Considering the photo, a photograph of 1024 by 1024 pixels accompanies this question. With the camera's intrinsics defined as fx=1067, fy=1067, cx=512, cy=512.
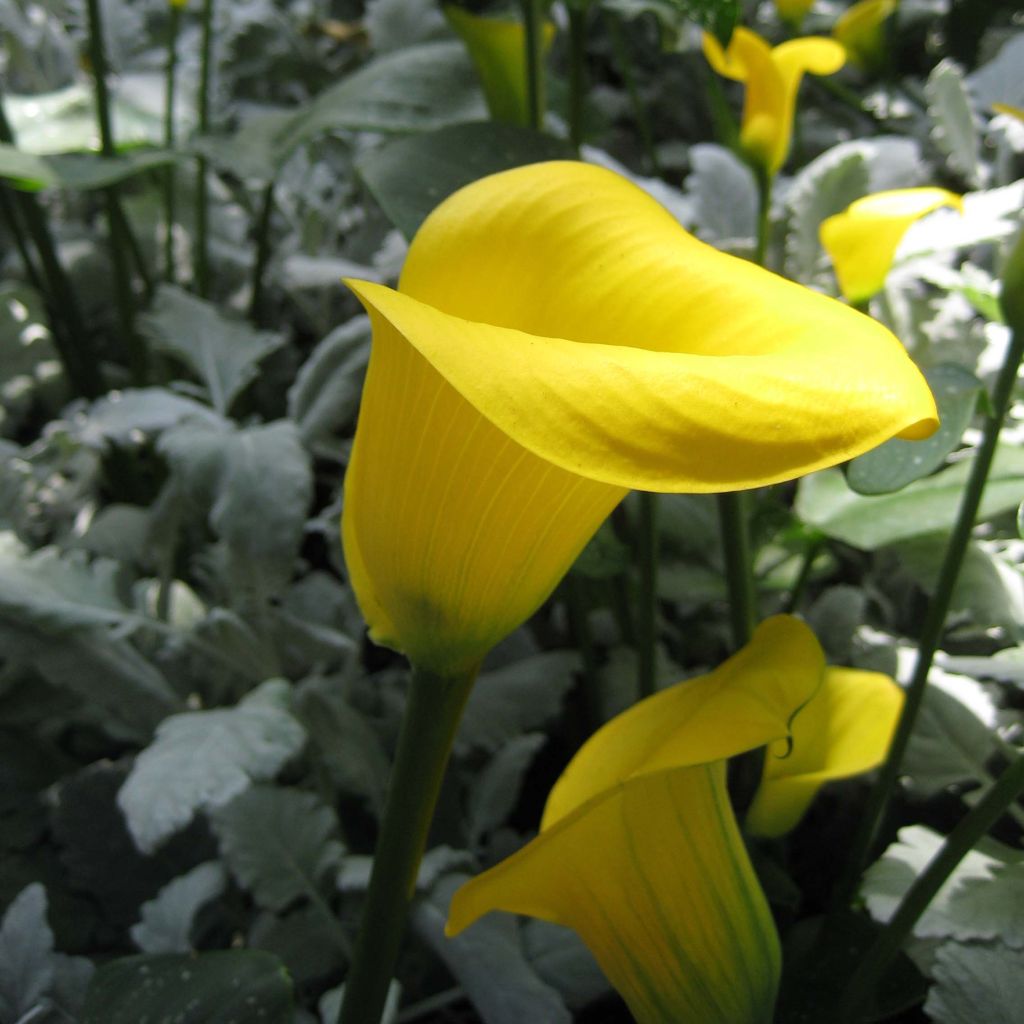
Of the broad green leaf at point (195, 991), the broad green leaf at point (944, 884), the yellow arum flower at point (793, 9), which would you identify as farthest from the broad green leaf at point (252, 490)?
the yellow arum flower at point (793, 9)

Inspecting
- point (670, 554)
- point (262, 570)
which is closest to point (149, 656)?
point (262, 570)

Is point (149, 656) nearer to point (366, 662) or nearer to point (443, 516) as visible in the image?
point (366, 662)

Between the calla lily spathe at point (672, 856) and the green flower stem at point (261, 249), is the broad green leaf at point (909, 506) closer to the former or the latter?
the calla lily spathe at point (672, 856)

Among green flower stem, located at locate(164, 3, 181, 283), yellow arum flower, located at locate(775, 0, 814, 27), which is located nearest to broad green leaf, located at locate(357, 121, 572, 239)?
yellow arum flower, located at locate(775, 0, 814, 27)

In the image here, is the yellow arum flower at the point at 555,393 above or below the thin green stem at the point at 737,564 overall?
above

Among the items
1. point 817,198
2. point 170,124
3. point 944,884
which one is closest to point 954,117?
point 817,198

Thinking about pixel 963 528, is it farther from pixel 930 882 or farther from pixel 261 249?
pixel 261 249
